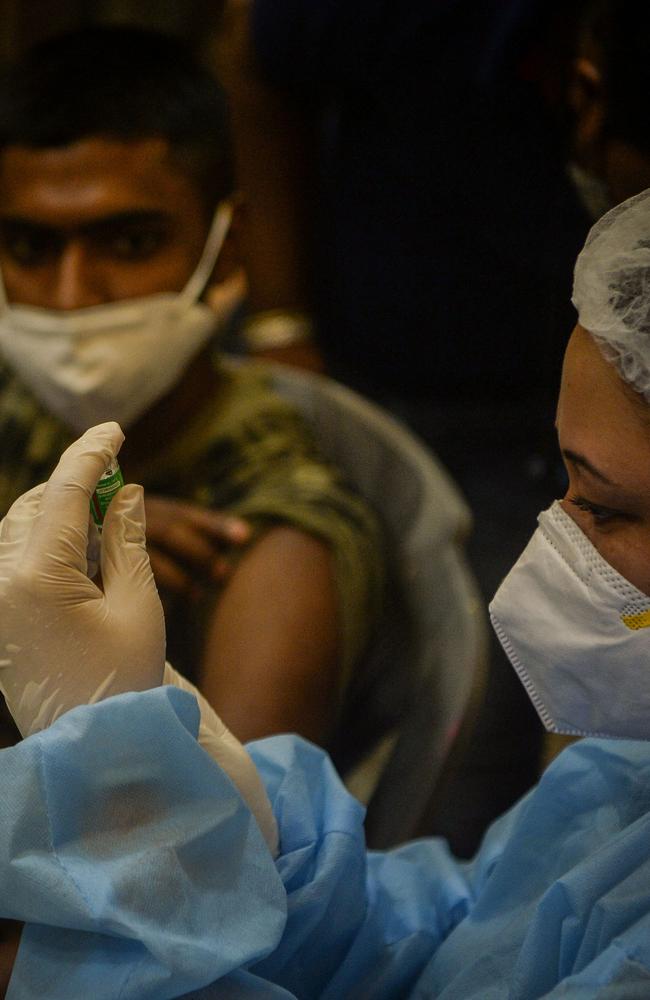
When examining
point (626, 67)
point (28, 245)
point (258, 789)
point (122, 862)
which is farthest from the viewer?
point (28, 245)

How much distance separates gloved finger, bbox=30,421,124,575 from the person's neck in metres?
0.09

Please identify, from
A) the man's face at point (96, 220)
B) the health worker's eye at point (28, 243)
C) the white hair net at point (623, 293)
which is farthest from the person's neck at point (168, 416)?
the white hair net at point (623, 293)

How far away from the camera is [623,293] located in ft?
2.26

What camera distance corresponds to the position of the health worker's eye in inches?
54.2

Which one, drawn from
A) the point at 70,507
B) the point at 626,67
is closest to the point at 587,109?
the point at 626,67

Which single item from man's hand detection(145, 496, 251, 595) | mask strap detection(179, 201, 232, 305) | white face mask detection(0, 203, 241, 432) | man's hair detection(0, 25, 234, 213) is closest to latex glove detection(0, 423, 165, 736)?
man's hand detection(145, 496, 251, 595)

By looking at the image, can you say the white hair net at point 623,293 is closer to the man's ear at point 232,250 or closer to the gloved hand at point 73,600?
the gloved hand at point 73,600

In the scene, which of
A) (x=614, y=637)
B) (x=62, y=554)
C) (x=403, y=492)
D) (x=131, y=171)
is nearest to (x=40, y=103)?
(x=131, y=171)

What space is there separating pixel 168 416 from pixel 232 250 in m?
0.36

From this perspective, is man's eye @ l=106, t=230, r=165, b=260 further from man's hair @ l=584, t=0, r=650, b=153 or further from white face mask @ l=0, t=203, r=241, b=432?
man's hair @ l=584, t=0, r=650, b=153

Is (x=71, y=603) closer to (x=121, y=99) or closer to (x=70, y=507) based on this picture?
(x=70, y=507)

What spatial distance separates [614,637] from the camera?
749 mm

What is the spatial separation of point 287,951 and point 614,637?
0.29 meters

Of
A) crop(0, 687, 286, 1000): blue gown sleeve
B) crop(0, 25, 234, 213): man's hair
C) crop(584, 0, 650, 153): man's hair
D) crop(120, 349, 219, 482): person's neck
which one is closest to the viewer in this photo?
crop(0, 687, 286, 1000): blue gown sleeve
